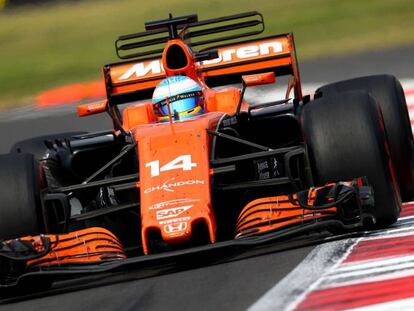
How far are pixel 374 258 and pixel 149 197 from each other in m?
1.66

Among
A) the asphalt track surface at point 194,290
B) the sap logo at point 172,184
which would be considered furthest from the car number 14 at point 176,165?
the asphalt track surface at point 194,290

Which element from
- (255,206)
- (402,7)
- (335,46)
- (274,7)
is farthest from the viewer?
(274,7)

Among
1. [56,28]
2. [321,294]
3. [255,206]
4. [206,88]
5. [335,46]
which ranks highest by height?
[56,28]

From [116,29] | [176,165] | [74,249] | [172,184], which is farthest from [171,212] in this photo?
[116,29]

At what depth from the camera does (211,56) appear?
9.41m

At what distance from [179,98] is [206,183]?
4.92 feet

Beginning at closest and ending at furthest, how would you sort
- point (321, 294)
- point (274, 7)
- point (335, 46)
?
point (321, 294) < point (335, 46) < point (274, 7)

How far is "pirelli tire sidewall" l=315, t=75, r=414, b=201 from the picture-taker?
27.9 feet

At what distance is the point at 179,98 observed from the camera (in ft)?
28.0

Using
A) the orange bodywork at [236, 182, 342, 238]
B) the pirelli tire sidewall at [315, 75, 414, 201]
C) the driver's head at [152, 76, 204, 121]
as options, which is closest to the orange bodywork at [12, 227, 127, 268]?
the orange bodywork at [236, 182, 342, 238]

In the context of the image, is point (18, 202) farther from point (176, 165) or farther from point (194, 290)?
point (194, 290)

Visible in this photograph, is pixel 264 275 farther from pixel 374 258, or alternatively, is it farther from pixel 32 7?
pixel 32 7

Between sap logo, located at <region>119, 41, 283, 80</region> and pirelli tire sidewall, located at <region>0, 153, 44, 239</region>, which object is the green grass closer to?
sap logo, located at <region>119, 41, 283, 80</region>

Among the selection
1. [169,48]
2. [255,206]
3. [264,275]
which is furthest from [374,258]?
[169,48]
